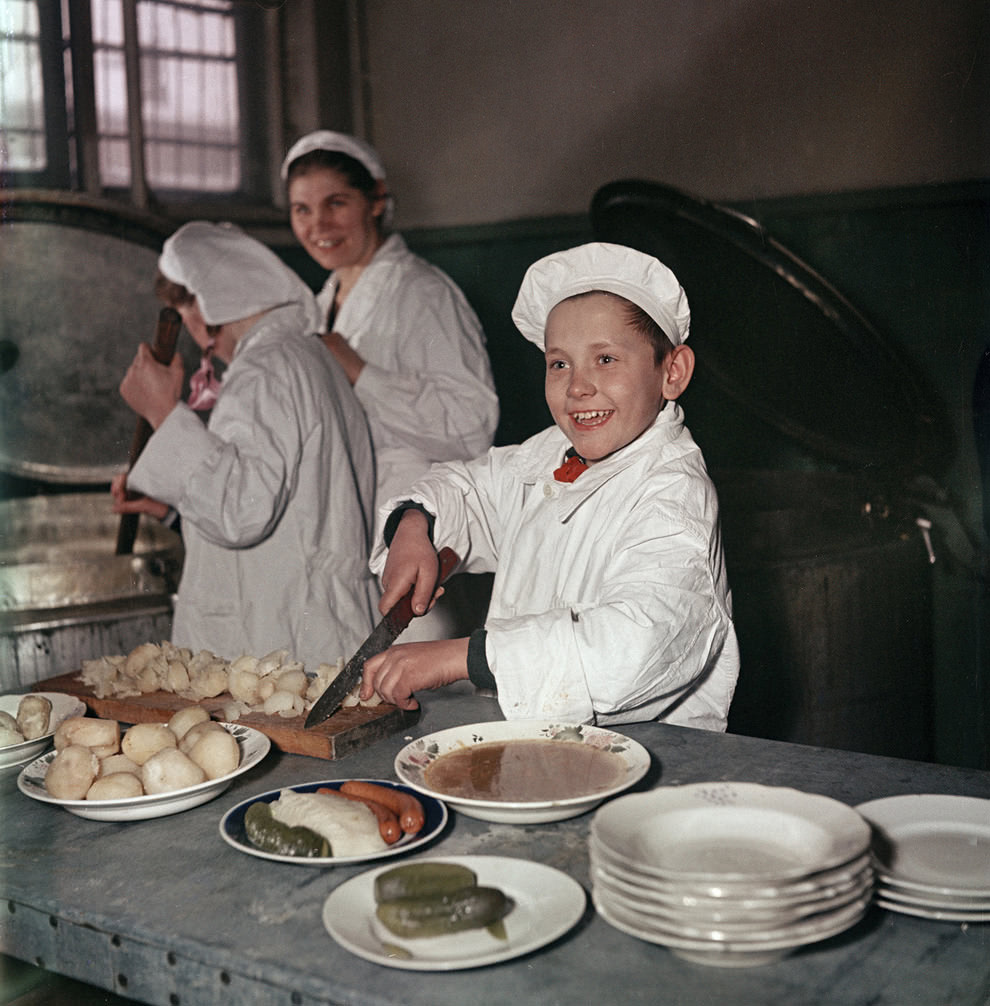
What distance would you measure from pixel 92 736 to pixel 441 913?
0.63 m

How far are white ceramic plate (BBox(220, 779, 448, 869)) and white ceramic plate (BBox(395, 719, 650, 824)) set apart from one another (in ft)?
0.06

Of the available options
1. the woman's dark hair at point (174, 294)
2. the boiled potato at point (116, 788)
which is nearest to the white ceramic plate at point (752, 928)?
the boiled potato at point (116, 788)

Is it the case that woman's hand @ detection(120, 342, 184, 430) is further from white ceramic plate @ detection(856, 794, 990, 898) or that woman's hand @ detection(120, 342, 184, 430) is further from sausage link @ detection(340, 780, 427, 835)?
white ceramic plate @ detection(856, 794, 990, 898)

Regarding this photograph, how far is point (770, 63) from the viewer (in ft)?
8.45

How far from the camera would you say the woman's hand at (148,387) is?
9.76 feet

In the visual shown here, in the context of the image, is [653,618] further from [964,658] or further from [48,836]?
[964,658]

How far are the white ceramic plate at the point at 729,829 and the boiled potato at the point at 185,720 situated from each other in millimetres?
629

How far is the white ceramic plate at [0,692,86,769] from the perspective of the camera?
1.46 m

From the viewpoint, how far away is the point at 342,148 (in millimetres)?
3006

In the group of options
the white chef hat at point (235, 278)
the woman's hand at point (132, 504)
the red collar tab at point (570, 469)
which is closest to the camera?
the red collar tab at point (570, 469)

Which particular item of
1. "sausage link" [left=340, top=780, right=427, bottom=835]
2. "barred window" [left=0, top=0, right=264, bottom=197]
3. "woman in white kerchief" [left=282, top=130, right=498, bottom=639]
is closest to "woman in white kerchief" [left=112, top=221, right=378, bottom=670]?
"woman in white kerchief" [left=282, top=130, right=498, bottom=639]

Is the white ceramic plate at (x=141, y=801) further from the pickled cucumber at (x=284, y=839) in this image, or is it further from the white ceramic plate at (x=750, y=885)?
the white ceramic plate at (x=750, y=885)

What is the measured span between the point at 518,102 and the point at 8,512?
1.92m

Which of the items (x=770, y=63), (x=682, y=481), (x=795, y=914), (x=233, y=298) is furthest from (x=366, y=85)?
(x=795, y=914)
